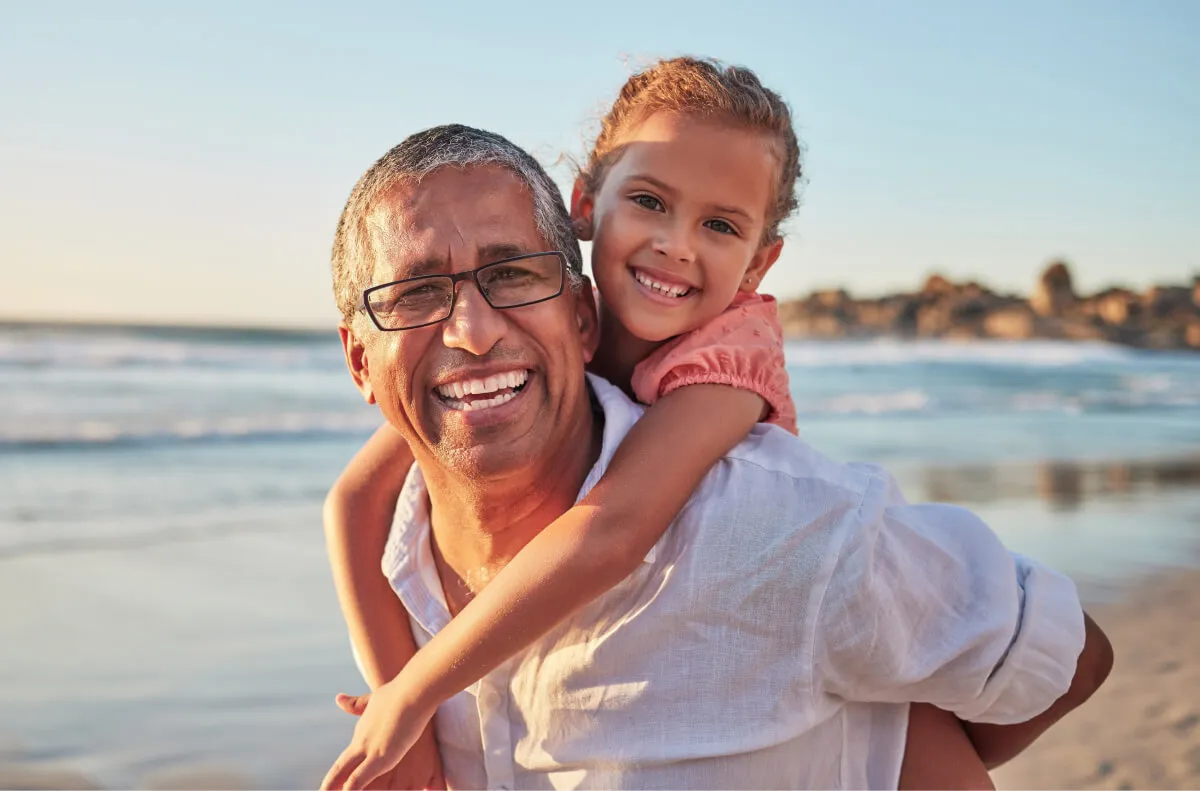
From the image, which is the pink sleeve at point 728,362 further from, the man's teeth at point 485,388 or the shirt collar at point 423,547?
the man's teeth at point 485,388

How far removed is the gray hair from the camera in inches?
94.0

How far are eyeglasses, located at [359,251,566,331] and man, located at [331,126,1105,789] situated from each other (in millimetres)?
19

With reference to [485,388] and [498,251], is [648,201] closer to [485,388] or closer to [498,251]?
[498,251]

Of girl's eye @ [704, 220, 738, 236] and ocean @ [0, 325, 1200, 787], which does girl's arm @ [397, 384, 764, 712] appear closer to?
girl's eye @ [704, 220, 738, 236]

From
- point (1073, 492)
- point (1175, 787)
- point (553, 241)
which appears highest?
point (553, 241)

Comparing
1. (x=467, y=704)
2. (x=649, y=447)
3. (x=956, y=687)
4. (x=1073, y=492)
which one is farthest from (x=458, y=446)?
(x=1073, y=492)

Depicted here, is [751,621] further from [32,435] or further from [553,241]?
[32,435]

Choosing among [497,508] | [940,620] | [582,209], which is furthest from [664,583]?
[582,209]

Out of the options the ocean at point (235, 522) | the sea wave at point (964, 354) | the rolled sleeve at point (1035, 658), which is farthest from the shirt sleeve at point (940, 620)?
the sea wave at point (964, 354)

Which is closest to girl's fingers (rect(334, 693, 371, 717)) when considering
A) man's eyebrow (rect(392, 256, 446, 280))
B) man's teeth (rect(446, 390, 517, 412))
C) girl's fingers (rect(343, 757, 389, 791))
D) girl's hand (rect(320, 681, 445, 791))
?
girl's hand (rect(320, 681, 445, 791))

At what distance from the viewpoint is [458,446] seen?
92.7 inches

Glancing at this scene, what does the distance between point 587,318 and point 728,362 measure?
1.10ft

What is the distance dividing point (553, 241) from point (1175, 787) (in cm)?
288

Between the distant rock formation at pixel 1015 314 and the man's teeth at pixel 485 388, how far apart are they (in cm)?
3042
